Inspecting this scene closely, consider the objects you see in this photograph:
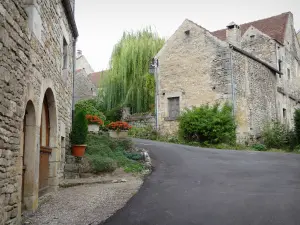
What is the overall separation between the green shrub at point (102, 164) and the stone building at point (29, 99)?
102 centimetres

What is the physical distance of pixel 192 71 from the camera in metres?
17.6

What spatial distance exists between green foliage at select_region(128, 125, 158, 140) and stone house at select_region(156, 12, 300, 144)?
20.2 inches

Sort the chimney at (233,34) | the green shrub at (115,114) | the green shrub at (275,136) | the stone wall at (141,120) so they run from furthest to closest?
the green shrub at (115,114)
the stone wall at (141,120)
the chimney at (233,34)
the green shrub at (275,136)

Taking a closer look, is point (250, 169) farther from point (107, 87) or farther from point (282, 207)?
point (107, 87)

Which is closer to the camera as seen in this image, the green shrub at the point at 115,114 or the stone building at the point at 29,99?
the stone building at the point at 29,99

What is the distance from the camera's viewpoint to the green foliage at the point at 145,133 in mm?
17969

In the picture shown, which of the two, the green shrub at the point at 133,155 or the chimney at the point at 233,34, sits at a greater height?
the chimney at the point at 233,34

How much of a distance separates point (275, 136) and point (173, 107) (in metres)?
5.56

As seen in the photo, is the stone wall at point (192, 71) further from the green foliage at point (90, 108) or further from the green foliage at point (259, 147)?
the green foliage at point (90, 108)

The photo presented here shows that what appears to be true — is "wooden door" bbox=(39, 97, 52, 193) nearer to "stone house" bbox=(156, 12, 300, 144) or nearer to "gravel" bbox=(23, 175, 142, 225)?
"gravel" bbox=(23, 175, 142, 225)

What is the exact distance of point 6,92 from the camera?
13.0ft

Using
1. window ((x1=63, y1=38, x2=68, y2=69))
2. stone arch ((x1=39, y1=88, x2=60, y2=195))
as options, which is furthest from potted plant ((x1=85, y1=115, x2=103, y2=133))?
stone arch ((x1=39, y1=88, x2=60, y2=195))

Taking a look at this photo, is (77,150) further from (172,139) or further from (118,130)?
(172,139)

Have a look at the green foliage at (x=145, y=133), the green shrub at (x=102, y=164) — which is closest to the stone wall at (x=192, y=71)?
the green foliage at (x=145, y=133)
